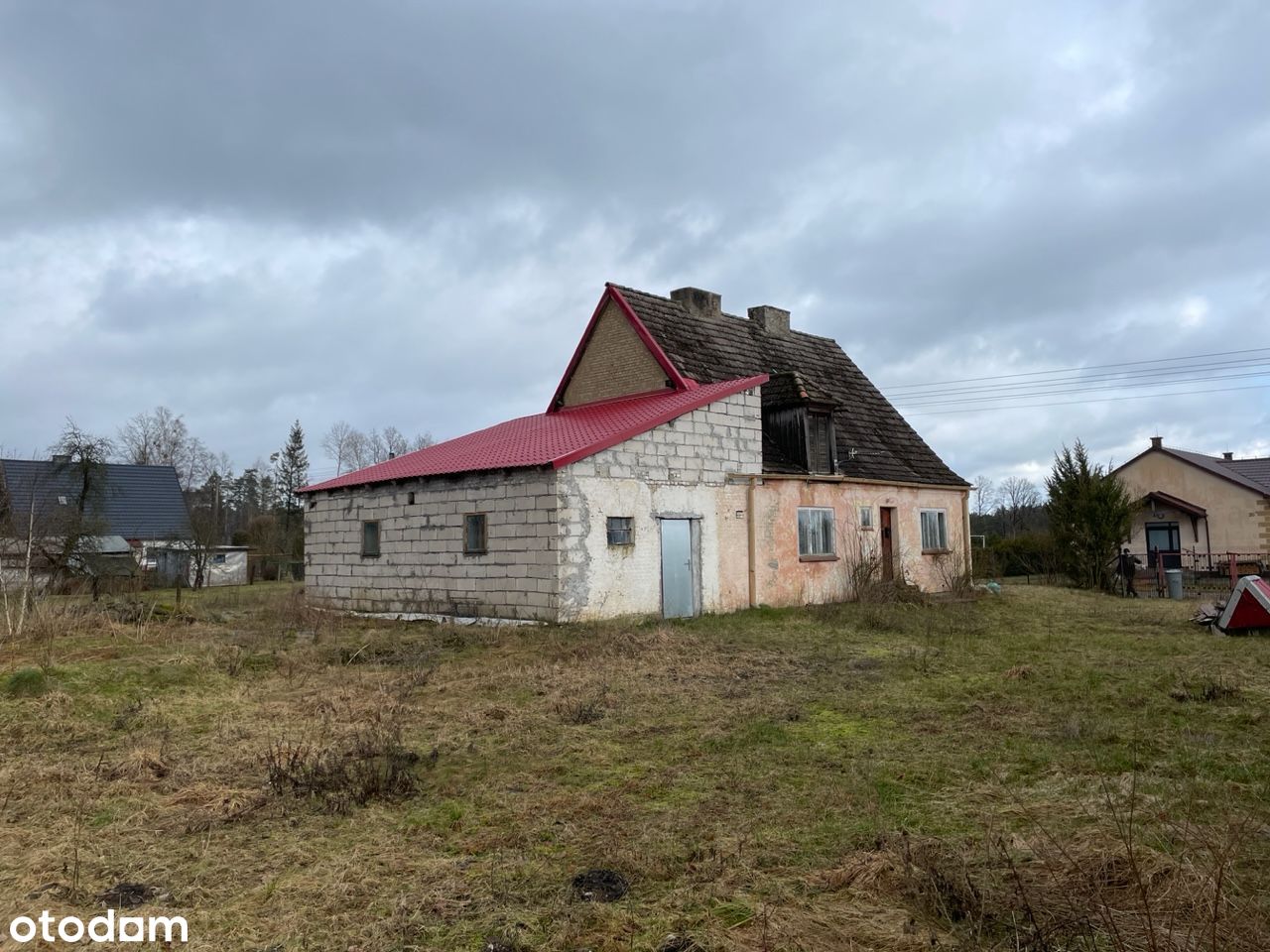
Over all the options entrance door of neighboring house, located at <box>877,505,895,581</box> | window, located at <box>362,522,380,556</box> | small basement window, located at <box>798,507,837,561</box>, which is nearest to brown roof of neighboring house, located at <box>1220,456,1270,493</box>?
entrance door of neighboring house, located at <box>877,505,895,581</box>

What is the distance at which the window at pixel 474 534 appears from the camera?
624 inches

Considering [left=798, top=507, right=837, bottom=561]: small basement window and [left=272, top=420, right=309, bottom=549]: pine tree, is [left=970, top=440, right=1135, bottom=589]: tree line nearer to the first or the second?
[left=798, top=507, right=837, bottom=561]: small basement window

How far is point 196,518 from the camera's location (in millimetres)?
38406

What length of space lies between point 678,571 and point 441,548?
15.6 feet

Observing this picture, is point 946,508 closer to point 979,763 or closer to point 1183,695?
point 1183,695

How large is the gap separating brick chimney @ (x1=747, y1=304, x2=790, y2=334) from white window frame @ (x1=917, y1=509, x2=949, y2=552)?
6.71 metres

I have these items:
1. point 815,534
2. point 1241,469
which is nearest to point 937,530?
point 815,534

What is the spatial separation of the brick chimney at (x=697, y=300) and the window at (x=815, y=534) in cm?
671

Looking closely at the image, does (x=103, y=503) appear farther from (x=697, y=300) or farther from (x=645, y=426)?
(x=645, y=426)

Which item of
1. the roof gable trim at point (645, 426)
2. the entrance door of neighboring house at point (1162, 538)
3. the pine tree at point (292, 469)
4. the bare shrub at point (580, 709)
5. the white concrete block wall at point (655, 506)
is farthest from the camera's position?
the pine tree at point (292, 469)

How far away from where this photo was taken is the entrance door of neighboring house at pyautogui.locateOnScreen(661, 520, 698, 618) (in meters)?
15.8

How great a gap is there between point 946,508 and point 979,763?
18.6 meters
